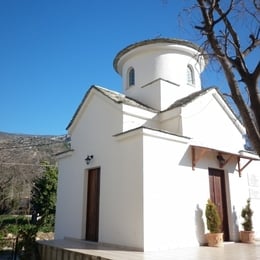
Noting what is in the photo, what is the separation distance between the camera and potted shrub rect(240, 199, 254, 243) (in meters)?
10.7

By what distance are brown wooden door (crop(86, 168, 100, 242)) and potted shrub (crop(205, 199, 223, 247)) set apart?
402 cm

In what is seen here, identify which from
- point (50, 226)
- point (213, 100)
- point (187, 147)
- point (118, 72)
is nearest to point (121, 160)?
point (187, 147)

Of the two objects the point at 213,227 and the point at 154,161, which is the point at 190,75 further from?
the point at 213,227

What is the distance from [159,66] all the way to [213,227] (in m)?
7.47

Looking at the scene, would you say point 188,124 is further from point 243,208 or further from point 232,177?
point 243,208

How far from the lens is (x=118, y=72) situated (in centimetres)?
1588

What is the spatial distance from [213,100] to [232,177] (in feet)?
11.2

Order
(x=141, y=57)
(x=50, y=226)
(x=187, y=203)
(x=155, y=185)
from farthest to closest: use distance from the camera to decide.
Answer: (x=50, y=226) → (x=141, y=57) → (x=187, y=203) → (x=155, y=185)

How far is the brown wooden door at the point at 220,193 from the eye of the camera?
11086 millimetres

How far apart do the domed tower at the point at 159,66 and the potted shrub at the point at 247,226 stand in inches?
212

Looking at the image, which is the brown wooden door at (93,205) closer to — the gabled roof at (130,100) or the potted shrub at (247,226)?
the gabled roof at (130,100)

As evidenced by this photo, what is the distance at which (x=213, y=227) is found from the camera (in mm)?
9727

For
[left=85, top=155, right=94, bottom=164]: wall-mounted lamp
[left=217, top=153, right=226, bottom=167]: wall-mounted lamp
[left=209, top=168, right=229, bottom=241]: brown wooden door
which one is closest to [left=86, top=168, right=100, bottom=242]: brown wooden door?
[left=85, top=155, right=94, bottom=164]: wall-mounted lamp

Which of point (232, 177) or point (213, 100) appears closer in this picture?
point (232, 177)
